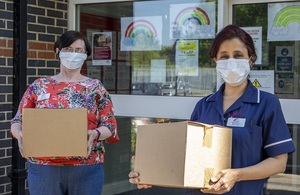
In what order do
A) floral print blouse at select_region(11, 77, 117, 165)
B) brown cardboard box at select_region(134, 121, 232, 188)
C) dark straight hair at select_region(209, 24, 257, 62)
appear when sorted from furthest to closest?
1. floral print blouse at select_region(11, 77, 117, 165)
2. dark straight hair at select_region(209, 24, 257, 62)
3. brown cardboard box at select_region(134, 121, 232, 188)

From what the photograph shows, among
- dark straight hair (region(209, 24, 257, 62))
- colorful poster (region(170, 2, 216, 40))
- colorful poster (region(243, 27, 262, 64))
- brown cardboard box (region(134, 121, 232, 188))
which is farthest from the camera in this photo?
colorful poster (region(170, 2, 216, 40))

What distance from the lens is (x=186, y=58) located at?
4.55 metres

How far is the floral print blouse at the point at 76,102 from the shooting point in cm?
302

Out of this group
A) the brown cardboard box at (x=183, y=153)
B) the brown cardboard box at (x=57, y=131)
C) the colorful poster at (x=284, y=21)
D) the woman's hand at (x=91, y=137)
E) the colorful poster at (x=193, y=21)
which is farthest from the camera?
the colorful poster at (x=193, y=21)

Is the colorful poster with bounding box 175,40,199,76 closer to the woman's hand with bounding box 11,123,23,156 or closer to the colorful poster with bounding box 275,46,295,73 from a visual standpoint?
the colorful poster with bounding box 275,46,295,73

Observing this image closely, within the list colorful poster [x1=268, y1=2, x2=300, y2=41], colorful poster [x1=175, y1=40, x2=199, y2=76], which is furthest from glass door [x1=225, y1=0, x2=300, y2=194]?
colorful poster [x1=175, y1=40, x2=199, y2=76]

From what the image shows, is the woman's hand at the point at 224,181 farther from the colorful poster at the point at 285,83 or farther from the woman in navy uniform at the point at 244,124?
the colorful poster at the point at 285,83

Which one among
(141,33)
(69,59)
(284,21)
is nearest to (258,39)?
(284,21)

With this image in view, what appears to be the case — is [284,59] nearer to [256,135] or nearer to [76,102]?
[76,102]

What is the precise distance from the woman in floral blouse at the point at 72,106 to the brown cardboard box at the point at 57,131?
0.47 feet

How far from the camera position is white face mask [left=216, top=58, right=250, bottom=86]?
2311 mm

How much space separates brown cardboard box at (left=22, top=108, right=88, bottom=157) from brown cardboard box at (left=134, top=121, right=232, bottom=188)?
0.69 metres

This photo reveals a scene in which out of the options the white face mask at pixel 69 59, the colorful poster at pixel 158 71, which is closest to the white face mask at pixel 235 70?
the white face mask at pixel 69 59

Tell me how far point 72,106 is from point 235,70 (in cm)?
119
